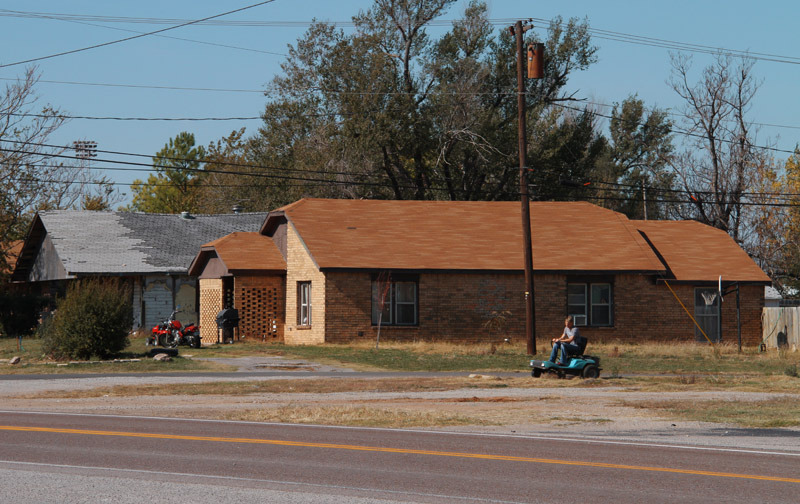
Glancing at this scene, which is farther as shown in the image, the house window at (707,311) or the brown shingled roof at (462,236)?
the house window at (707,311)

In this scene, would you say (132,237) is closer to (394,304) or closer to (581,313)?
(394,304)

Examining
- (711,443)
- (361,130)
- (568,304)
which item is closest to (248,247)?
(568,304)

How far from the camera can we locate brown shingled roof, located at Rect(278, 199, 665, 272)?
3838 cm

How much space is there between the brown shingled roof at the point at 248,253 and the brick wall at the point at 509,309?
4334mm

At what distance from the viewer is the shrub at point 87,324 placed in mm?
29094

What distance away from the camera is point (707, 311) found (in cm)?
4056

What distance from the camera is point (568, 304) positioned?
39.4 meters

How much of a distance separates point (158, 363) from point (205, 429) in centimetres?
1373

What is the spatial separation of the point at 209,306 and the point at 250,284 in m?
3.12

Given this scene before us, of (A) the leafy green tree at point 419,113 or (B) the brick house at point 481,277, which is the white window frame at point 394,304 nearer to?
(B) the brick house at point 481,277

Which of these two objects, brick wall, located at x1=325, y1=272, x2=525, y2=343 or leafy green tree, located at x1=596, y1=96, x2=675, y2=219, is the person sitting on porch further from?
leafy green tree, located at x1=596, y1=96, x2=675, y2=219

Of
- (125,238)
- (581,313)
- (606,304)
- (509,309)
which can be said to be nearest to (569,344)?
(509,309)

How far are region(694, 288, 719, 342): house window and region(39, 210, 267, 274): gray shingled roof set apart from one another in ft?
71.9

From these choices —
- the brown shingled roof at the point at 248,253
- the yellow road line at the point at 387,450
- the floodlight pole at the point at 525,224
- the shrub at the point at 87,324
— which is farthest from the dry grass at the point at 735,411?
the brown shingled roof at the point at 248,253
